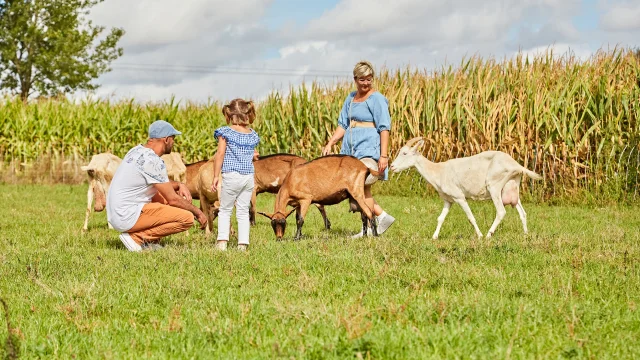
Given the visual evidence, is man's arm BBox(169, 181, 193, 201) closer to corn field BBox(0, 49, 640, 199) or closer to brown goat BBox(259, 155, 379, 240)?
brown goat BBox(259, 155, 379, 240)

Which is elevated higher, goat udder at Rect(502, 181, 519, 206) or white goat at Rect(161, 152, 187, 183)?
white goat at Rect(161, 152, 187, 183)

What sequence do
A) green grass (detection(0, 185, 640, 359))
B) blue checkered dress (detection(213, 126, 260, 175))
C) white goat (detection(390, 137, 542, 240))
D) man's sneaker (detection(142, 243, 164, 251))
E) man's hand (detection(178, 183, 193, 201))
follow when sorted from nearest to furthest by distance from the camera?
green grass (detection(0, 185, 640, 359)) < blue checkered dress (detection(213, 126, 260, 175)) < man's sneaker (detection(142, 243, 164, 251)) < man's hand (detection(178, 183, 193, 201)) < white goat (detection(390, 137, 542, 240))

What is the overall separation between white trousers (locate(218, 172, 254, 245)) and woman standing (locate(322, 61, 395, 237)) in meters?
1.90

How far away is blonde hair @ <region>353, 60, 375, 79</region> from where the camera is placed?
10188 millimetres

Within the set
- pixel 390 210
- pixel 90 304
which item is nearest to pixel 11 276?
pixel 90 304

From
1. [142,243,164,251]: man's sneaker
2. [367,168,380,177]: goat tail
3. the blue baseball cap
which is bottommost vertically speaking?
[142,243,164,251]: man's sneaker

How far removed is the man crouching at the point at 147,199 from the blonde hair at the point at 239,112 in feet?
2.33

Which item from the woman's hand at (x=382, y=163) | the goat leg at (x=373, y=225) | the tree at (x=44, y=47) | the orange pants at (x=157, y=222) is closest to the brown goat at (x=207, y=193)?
the orange pants at (x=157, y=222)

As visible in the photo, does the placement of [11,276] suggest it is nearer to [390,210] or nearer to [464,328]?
[464,328]

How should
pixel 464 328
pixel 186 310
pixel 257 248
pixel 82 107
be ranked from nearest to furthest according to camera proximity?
pixel 464 328 < pixel 186 310 < pixel 257 248 < pixel 82 107

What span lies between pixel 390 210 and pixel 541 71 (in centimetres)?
592

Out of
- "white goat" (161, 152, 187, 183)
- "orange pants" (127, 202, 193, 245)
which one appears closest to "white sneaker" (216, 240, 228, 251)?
"orange pants" (127, 202, 193, 245)

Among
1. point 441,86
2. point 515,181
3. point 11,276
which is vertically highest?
point 441,86

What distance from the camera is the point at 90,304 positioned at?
615 centimetres
